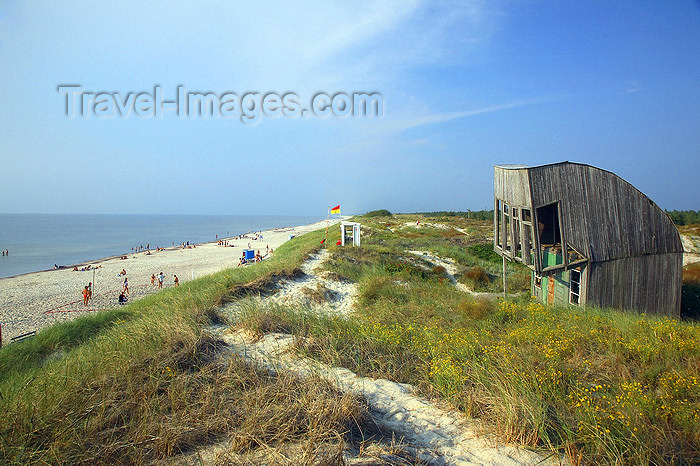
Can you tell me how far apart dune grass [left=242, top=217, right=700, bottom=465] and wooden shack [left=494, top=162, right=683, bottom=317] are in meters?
3.20

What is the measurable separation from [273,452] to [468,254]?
23.5 m

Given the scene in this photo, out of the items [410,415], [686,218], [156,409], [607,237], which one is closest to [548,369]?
[410,415]

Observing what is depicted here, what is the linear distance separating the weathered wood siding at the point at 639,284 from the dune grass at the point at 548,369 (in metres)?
3.28

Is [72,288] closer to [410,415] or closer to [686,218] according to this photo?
[410,415]

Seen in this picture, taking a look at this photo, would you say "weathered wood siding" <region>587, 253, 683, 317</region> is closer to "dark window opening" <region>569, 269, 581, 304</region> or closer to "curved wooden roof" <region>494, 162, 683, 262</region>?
"curved wooden roof" <region>494, 162, 683, 262</region>

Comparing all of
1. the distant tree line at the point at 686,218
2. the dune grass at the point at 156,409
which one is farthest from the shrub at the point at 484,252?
the distant tree line at the point at 686,218

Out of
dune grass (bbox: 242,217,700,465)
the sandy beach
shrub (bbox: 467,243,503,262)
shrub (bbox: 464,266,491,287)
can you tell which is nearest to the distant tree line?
shrub (bbox: 467,243,503,262)

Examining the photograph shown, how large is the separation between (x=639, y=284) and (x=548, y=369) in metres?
9.77

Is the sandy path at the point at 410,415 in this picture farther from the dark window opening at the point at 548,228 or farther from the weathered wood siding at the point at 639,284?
the dark window opening at the point at 548,228

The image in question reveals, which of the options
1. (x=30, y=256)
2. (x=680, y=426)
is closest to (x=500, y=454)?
(x=680, y=426)

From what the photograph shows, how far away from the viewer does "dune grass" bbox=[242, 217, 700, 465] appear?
3.45m

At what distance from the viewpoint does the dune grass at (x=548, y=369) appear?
11.3 ft

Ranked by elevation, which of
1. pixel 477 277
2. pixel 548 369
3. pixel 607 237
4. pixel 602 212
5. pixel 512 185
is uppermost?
pixel 512 185

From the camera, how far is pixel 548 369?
4.67 meters
